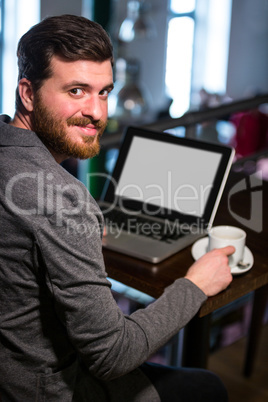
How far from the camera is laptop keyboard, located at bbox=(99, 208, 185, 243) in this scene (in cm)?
136

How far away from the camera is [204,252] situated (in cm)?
128

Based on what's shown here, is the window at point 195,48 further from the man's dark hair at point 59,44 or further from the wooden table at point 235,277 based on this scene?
the man's dark hair at point 59,44

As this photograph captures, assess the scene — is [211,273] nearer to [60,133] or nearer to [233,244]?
[233,244]

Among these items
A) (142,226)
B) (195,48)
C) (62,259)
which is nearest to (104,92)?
(62,259)

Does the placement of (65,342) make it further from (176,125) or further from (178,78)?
(178,78)

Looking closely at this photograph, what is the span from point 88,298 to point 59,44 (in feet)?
1.43

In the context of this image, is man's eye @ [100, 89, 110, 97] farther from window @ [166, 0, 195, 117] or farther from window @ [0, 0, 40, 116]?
window @ [166, 0, 195, 117]

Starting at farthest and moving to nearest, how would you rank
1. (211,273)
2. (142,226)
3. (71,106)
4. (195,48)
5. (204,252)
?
(195,48), (142,226), (204,252), (211,273), (71,106)

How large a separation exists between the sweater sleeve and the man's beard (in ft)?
0.51

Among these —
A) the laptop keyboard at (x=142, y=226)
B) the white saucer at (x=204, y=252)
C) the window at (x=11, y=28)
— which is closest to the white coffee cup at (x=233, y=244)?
the white saucer at (x=204, y=252)

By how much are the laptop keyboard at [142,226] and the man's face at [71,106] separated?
0.38m

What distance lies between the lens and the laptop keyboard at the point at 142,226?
1363 mm

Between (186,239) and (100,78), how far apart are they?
0.50 meters

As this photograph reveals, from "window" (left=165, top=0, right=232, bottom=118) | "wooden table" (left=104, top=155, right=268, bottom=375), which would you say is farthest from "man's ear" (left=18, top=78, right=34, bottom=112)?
"window" (left=165, top=0, right=232, bottom=118)
